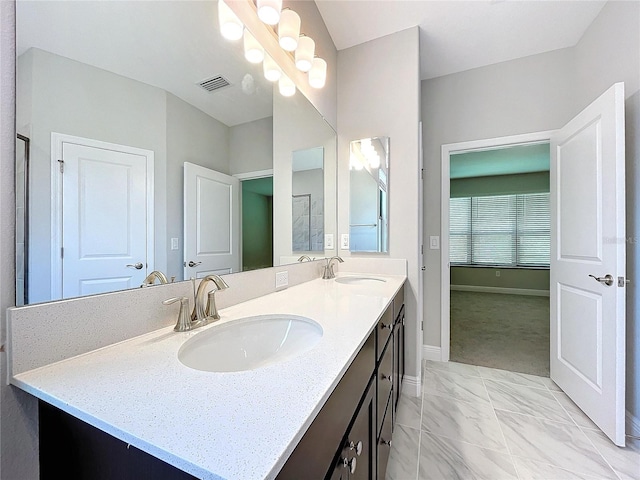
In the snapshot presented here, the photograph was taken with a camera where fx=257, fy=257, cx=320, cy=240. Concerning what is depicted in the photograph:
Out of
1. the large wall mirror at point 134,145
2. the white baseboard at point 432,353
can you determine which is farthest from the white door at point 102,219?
the white baseboard at point 432,353

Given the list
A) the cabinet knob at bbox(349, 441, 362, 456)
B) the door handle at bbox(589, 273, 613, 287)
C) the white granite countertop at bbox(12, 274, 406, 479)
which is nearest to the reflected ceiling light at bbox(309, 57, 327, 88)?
the white granite countertop at bbox(12, 274, 406, 479)

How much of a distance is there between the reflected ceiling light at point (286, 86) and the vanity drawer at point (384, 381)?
141 cm

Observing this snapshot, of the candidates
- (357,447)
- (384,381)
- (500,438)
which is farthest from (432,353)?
(357,447)

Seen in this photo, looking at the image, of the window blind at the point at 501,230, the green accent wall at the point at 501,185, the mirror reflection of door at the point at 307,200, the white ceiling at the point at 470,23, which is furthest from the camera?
Result: the window blind at the point at 501,230

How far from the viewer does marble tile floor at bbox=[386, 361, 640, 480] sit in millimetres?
1198

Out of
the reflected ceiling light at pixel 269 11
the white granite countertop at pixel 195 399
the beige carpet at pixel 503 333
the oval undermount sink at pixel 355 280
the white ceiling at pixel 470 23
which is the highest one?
the white ceiling at pixel 470 23

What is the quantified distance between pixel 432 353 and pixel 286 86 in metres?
2.43

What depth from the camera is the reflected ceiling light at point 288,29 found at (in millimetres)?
1290

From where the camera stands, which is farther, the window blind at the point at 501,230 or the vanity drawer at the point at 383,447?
the window blind at the point at 501,230

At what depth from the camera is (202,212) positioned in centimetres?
98

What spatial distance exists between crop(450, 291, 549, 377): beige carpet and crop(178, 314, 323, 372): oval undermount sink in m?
2.09

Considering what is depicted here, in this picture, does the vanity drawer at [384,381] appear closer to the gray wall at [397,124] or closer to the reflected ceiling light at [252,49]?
the gray wall at [397,124]

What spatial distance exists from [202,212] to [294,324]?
1.79ft

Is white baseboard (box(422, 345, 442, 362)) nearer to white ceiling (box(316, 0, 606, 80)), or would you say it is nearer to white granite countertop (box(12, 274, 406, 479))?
white granite countertop (box(12, 274, 406, 479))
